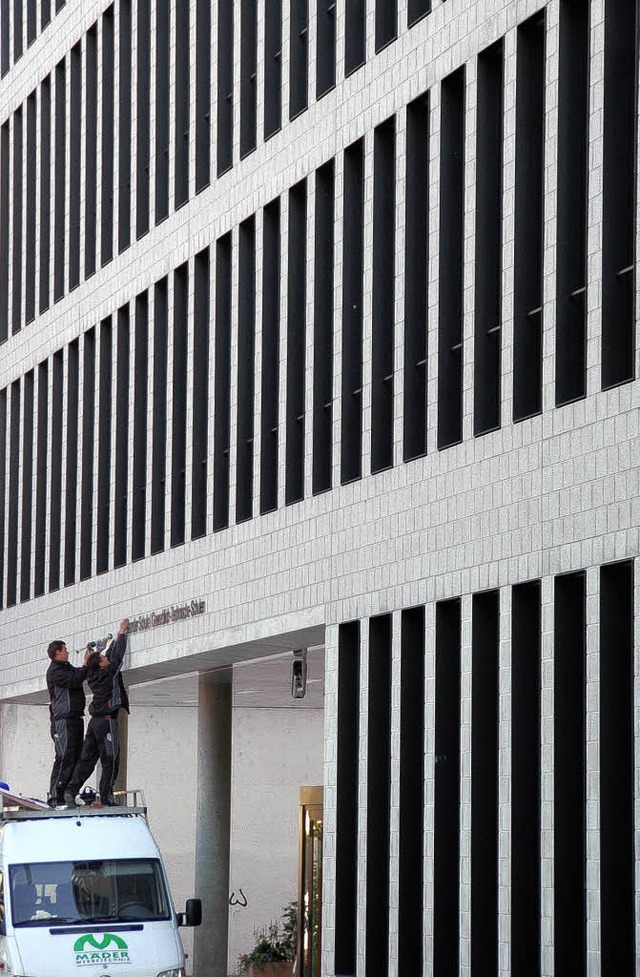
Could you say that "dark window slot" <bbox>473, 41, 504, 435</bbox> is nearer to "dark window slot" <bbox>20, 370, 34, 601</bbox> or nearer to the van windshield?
the van windshield

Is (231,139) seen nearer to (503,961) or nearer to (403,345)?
(403,345)

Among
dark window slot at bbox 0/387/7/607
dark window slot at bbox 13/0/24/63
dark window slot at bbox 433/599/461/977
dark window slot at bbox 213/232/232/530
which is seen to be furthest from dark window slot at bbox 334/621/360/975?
dark window slot at bbox 13/0/24/63

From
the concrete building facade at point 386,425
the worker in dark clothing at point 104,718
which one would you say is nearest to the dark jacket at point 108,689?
the worker in dark clothing at point 104,718

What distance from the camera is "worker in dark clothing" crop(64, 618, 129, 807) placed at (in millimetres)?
30000

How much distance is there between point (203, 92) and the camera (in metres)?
31.7

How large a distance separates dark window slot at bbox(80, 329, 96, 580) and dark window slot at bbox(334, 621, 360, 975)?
11239 millimetres

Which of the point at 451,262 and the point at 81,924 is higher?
the point at 451,262

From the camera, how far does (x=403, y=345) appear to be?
24.4m

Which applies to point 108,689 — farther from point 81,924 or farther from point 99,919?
point 81,924

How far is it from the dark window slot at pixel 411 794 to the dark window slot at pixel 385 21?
721cm

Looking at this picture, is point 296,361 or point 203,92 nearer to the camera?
point 296,361

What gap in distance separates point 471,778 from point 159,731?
80.6 ft

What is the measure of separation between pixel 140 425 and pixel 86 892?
12.1 meters

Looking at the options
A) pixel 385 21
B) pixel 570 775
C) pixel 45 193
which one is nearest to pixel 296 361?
pixel 385 21
